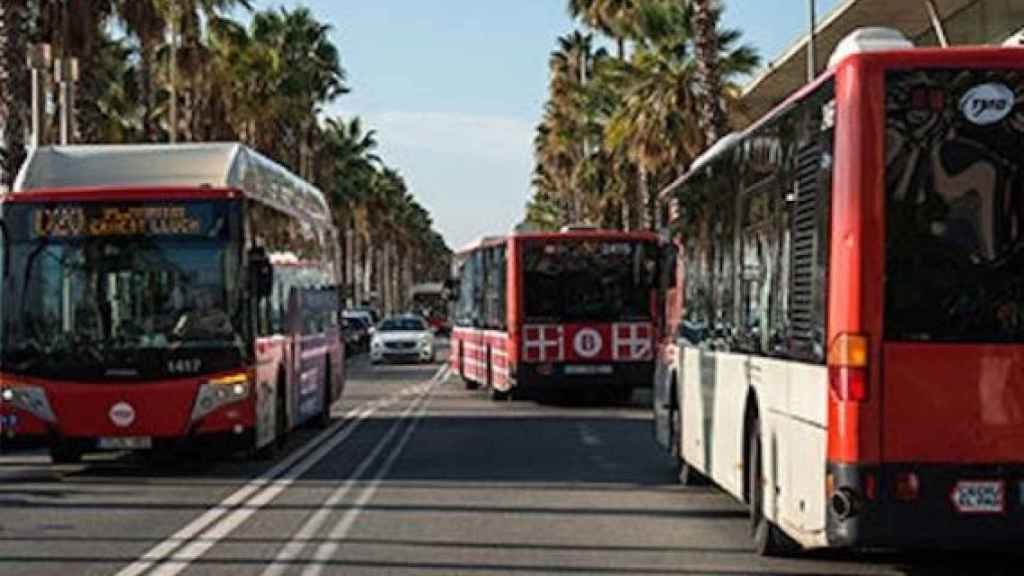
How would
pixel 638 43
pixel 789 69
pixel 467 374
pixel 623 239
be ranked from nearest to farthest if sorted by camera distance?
pixel 623 239 → pixel 467 374 → pixel 638 43 → pixel 789 69

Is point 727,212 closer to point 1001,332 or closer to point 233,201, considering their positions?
point 1001,332

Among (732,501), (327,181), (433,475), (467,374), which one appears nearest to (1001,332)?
(732,501)

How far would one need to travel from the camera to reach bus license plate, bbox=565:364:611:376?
30688 mm

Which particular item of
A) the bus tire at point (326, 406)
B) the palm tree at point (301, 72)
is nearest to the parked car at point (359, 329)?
the palm tree at point (301, 72)

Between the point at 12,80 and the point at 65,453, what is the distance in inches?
543

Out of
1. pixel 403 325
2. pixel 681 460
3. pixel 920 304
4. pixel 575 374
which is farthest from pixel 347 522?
pixel 403 325

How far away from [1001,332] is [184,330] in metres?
10.4

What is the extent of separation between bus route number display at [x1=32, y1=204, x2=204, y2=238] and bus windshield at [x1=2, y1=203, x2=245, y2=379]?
1cm

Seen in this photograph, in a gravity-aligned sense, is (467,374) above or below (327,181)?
below

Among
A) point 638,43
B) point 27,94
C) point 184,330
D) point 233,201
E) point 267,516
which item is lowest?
point 267,516

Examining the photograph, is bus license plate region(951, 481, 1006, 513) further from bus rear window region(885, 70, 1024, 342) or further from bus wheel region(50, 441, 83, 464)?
bus wheel region(50, 441, 83, 464)

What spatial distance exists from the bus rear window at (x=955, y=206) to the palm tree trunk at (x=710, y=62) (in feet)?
93.7

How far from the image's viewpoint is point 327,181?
9250 cm

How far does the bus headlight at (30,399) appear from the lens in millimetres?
18094
